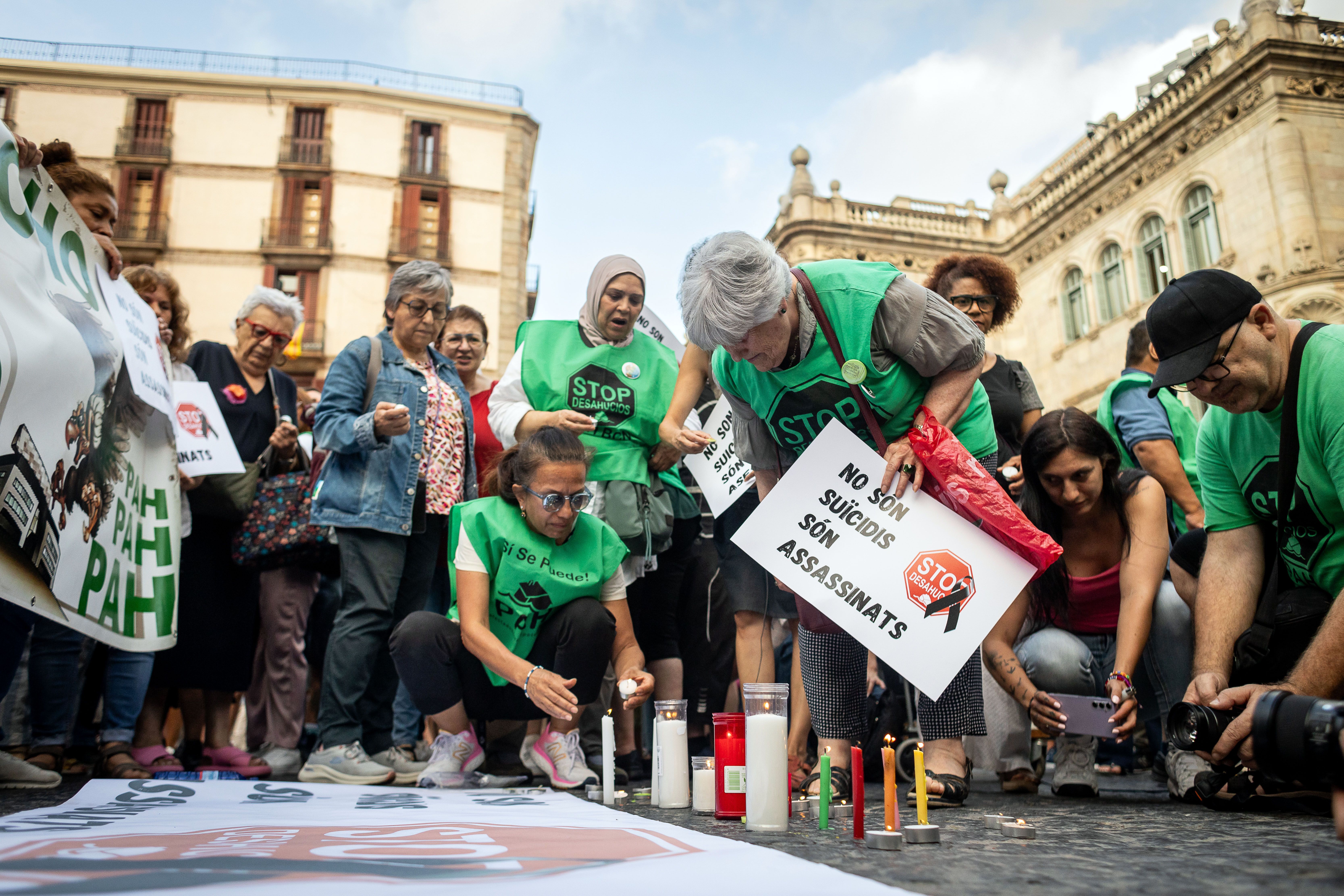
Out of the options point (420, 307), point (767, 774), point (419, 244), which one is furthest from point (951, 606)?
point (419, 244)

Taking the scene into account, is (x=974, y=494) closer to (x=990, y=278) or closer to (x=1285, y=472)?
(x=1285, y=472)

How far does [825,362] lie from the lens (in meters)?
2.62

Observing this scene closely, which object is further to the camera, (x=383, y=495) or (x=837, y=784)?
(x=383, y=495)

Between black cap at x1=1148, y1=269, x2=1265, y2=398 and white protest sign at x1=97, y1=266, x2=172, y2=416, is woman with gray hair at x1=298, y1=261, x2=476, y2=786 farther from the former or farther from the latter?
black cap at x1=1148, y1=269, x2=1265, y2=398

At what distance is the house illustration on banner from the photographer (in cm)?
232

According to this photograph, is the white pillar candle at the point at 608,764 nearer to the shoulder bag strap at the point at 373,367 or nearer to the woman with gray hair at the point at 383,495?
the woman with gray hair at the point at 383,495

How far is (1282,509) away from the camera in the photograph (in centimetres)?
237

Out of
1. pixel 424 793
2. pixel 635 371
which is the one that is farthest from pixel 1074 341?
pixel 424 793

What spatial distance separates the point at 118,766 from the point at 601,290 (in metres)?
2.54

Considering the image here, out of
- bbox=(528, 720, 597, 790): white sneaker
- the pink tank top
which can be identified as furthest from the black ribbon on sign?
bbox=(528, 720, 597, 790): white sneaker

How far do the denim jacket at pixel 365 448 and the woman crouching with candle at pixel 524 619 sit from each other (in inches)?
15.3

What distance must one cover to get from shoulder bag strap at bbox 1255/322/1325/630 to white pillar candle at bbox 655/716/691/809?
1551 mm

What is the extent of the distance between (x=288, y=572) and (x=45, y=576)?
1.60m

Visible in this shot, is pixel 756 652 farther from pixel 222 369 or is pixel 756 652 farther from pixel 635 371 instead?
pixel 222 369
